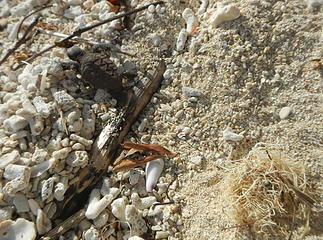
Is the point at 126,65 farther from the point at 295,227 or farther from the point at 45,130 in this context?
the point at 295,227

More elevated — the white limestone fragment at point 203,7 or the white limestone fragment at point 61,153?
the white limestone fragment at point 203,7

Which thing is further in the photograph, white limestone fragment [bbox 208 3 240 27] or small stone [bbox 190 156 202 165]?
white limestone fragment [bbox 208 3 240 27]

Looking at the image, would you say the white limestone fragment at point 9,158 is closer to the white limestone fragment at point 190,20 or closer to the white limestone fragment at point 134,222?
the white limestone fragment at point 134,222

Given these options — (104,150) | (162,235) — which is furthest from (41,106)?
(162,235)

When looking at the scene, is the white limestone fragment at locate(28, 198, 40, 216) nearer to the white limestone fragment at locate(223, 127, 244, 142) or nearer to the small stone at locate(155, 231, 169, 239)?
the small stone at locate(155, 231, 169, 239)

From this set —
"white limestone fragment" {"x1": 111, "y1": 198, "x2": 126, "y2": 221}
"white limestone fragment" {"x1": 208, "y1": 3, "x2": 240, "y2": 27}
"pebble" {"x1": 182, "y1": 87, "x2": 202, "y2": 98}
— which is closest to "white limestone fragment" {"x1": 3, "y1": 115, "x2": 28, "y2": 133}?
"white limestone fragment" {"x1": 111, "y1": 198, "x2": 126, "y2": 221}

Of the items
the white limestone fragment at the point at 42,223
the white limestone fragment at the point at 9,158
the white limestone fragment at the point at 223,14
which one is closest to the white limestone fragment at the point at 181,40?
the white limestone fragment at the point at 223,14

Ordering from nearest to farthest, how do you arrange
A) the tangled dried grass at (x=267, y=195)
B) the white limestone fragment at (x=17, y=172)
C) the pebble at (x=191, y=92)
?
the tangled dried grass at (x=267, y=195), the white limestone fragment at (x=17, y=172), the pebble at (x=191, y=92)
